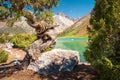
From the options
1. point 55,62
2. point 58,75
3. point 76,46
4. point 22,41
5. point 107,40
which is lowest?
point 76,46

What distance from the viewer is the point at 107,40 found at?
40.6 feet

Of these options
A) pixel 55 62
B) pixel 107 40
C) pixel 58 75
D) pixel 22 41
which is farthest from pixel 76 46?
pixel 107 40

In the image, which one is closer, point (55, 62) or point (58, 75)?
point (58, 75)

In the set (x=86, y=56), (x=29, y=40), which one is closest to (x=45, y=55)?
(x=86, y=56)

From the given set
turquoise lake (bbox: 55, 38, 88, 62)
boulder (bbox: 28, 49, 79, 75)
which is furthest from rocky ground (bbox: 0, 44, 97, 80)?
turquoise lake (bbox: 55, 38, 88, 62)

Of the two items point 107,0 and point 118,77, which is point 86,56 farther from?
point 107,0

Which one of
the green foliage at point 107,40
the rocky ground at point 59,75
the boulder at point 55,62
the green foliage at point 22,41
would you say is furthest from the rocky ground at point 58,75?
the green foliage at point 22,41

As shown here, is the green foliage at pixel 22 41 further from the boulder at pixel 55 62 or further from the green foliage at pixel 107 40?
the green foliage at pixel 107 40

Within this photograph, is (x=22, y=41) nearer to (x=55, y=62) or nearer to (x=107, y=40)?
(x=55, y=62)

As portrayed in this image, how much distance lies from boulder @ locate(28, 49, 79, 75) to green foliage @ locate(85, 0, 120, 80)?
180 inches

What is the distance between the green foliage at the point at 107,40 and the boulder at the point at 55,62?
180 inches

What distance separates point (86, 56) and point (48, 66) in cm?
452

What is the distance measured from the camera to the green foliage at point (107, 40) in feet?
40.6

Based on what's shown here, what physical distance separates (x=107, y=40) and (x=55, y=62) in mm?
6148
